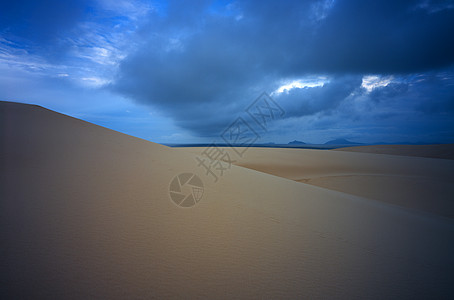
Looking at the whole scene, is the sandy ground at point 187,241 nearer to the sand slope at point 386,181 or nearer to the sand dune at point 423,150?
the sand slope at point 386,181

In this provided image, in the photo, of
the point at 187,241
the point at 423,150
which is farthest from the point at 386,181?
the point at 423,150

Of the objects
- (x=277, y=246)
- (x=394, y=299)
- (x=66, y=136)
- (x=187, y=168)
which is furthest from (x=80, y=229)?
(x=66, y=136)

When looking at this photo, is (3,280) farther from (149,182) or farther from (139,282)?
(149,182)

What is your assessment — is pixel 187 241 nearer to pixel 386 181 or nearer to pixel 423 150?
pixel 386 181

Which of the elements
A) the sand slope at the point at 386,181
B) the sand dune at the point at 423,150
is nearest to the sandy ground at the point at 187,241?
the sand slope at the point at 386,181

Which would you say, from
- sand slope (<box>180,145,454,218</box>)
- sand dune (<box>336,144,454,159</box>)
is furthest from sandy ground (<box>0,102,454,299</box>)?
sand dune (<box>336,144,454,159</box>)

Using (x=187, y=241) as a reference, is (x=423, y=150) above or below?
below

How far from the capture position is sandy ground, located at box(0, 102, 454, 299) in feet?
5.11

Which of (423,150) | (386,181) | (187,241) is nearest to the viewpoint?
(187,241)

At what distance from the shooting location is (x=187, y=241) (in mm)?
2055

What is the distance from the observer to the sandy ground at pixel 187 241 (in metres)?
1.56

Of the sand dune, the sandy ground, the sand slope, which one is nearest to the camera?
the sandy ground

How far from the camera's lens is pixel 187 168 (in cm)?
461

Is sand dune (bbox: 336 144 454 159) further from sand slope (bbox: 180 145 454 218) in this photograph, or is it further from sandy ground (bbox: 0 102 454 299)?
sandy ground (bbox: 0 102 454 299)
